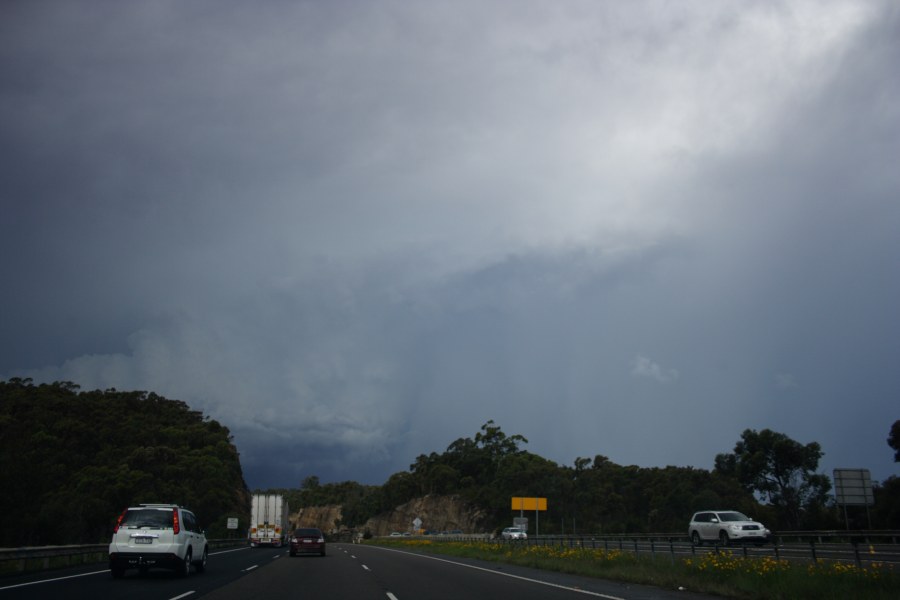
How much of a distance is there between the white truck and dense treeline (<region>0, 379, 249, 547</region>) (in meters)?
13.2

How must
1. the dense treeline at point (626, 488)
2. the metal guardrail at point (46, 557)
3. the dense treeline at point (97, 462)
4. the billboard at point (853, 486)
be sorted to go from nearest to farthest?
the metal guardrail at point (46, 557)
the billboard at point (853, 486)
the dense treeline at point (97, 462)
the dense treeline at point (626, 488)

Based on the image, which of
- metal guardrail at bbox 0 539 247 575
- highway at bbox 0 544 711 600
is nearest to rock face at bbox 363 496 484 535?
metal guardrail at bbox 0 539 247 575

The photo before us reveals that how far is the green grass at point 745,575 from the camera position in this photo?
13.6 m

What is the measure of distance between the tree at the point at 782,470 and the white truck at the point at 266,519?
52.8 meters

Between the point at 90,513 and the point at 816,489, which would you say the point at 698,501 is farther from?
the point at 90,513

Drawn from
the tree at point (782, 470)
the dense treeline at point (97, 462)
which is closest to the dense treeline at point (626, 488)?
the tree at point (782, 470)

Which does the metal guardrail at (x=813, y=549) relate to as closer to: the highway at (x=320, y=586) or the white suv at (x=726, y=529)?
the white suv at (x=726, y=529)

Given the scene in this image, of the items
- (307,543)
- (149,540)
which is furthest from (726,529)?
(149,540)

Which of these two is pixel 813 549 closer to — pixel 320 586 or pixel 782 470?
pixel 320 586

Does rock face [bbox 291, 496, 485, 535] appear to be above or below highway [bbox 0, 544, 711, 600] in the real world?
below

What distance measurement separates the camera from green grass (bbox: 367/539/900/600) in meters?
13.6

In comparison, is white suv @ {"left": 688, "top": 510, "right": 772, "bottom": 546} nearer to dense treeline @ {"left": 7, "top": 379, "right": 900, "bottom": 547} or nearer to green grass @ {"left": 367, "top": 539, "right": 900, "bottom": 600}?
green grass @ {"left": 367, "top": 539, "right": 900, "bottom": 600}

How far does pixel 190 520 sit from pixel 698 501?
73.8 m

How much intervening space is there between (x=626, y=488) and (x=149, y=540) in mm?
98839
